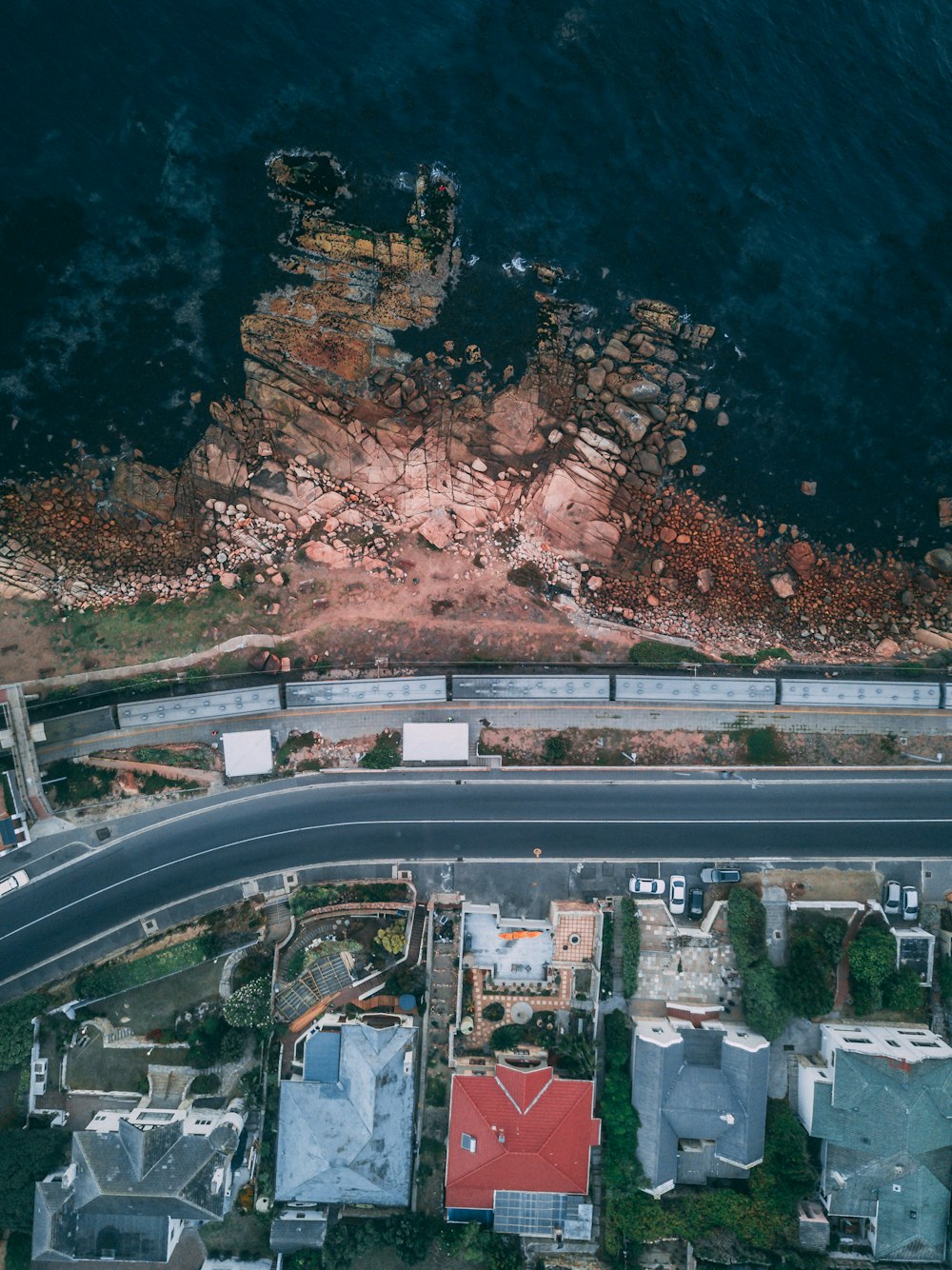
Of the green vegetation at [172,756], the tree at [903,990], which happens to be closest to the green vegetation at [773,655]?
the tree at [903,990]

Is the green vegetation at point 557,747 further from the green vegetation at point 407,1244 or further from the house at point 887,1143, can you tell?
the green vegetation at point 407,1244

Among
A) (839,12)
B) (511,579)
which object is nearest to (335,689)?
(511,579)

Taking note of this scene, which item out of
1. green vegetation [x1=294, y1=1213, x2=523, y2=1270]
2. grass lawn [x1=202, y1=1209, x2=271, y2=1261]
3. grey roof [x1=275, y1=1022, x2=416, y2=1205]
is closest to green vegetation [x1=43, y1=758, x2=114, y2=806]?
grey roof [x1=275, y1=1022, x2=416, y2=1205]

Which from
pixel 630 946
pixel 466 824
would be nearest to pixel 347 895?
pixel 466 824

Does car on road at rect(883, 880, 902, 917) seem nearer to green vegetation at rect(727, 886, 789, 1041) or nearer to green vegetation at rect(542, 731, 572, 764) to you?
green vegetation at rect(727, 886, 789, 1041)

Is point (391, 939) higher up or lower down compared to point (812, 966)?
higher up

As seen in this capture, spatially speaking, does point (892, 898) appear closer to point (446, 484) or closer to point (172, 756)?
point (446, 484)
